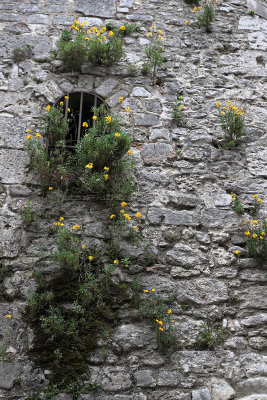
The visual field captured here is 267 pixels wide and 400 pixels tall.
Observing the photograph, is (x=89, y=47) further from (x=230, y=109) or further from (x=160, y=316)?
(x=160, y=316)

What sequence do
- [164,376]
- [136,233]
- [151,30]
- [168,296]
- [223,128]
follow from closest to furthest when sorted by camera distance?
1. [164,376]
2. [168,296]
3. [136,233]
4. [223,128]
5. [151,30]

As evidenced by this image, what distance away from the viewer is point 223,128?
454 centimetres

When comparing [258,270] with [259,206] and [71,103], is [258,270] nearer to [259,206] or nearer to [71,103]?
[259,206]

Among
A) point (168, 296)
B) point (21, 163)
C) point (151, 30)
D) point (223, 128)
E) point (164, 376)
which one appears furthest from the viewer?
point (151, 30)

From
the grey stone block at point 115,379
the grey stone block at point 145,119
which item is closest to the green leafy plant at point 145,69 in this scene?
the grey stone block at point 145,119

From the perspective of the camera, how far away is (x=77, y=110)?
15.3 feet

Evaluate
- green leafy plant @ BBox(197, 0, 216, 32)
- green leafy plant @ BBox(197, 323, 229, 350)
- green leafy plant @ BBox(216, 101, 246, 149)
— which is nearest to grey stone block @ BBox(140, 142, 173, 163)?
green leafy plant @ BBox(216, 101, 246, 149)

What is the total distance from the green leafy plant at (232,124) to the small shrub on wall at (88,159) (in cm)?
107

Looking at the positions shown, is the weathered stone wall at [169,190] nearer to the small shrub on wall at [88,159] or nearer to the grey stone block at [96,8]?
the grey stone block at [96,8]

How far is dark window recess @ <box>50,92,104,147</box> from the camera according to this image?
448cm

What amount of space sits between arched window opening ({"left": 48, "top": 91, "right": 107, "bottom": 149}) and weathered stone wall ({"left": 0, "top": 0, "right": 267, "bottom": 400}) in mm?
116

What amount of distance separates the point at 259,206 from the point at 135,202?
1.15 m

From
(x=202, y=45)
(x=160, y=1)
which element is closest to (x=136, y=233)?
(x=202, y=45)

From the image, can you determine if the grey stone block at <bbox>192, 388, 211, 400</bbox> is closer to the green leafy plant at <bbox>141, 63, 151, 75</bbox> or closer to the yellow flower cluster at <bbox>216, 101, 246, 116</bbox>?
the yellow flower cluster at <bbox>216, 101, 246, 116</bbox>
